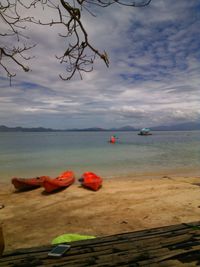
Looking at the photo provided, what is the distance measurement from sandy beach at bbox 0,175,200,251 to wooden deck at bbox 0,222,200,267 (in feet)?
10.4

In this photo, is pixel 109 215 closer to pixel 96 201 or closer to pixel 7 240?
pixel 96 201

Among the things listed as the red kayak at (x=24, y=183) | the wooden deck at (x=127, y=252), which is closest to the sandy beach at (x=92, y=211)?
the red kayak at (x=24, y=183)

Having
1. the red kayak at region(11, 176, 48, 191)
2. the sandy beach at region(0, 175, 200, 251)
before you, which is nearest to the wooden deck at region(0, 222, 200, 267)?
the sandy beach at region(0, 175, 200, 251)

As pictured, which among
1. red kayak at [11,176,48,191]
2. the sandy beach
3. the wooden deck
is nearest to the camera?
the wooden deck

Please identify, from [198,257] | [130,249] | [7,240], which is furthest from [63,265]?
[7,240]

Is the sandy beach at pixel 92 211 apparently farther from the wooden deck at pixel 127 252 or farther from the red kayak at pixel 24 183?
the wooden deck at pixel 127 252

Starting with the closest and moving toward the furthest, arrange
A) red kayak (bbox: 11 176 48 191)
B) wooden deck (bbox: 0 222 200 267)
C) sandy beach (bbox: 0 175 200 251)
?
wooden deck (bbox: 0 222 200 267) → sandy beach (bbox: 0 175 200 251) → red kayak (bbox: 11 176 48 191)

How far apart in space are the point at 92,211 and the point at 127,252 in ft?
17.7

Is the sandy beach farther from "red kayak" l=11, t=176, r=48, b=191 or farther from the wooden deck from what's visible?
the wooden deck

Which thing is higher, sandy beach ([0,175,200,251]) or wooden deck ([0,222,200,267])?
wooden deck ([0,222,200,267])

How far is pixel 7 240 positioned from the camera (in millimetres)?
6297

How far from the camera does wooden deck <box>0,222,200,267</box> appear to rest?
2787 mm

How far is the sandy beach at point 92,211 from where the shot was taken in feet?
22.0

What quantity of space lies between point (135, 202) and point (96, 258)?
6447mm
